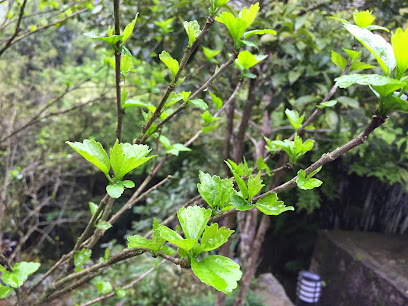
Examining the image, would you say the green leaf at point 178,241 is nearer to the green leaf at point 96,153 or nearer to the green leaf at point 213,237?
the green leaf at point 213,237

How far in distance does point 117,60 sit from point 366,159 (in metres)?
2.47

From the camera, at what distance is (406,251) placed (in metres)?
Result: 2.28

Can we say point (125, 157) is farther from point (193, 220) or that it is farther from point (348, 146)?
point (348, 146)

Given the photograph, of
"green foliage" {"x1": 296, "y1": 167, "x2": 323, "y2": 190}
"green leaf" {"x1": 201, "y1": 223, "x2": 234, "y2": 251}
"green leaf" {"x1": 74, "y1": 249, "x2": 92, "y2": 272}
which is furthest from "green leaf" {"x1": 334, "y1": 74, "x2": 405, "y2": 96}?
"green leaf" {"x1": 74, "y1": 249, "x2": 92, "y2": 272}

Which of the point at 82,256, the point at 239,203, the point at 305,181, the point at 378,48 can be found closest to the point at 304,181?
the point at 305,181

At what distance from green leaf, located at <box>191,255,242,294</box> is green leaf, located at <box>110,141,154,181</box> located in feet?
0.56

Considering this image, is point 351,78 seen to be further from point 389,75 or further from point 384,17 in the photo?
point 384,17

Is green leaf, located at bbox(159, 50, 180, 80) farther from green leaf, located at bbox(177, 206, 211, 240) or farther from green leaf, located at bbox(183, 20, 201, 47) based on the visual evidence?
green leaf, located at bbox(177, 206, 211, 240)

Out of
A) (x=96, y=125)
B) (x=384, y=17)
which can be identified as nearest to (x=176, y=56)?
(x=384, y=17)

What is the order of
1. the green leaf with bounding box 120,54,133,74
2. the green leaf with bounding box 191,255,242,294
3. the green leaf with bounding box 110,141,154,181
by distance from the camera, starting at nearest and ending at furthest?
the green leaf with bounding box 191,255,242,294
the green leaf with bounding box 110,141,154,181
the green leaf with bounding box 120,54,133,74

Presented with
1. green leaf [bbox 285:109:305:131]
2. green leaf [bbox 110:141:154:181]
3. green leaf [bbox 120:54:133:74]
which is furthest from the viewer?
green leaf [bbox 285:109:305:131]

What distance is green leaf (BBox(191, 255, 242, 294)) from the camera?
0.36 m

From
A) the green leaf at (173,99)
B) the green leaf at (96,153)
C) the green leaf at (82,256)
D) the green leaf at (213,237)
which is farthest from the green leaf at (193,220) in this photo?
the green leaf at (82,256)

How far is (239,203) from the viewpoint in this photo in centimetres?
45
